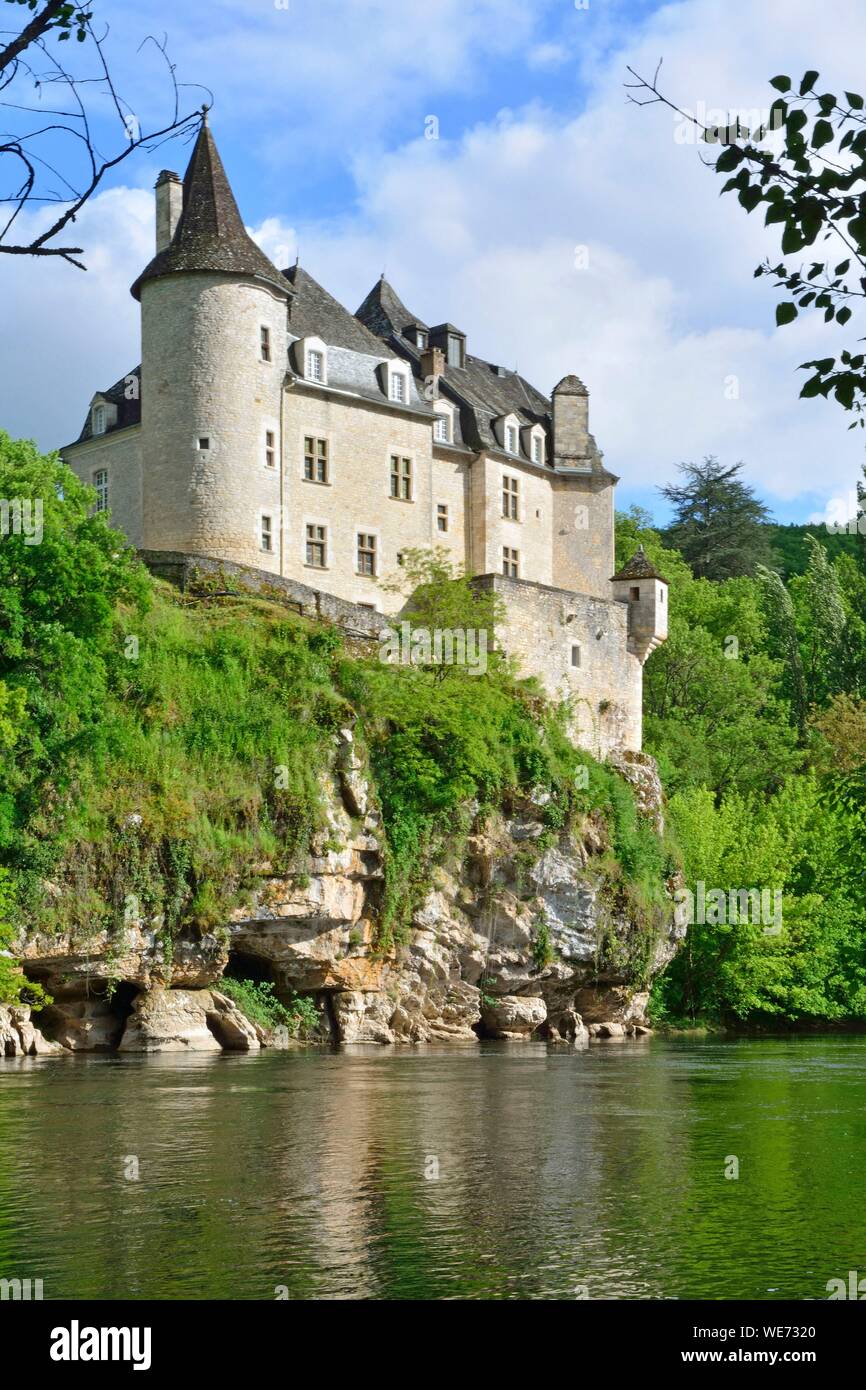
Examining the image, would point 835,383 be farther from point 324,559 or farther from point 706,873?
point 706,873

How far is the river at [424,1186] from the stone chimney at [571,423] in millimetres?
35028

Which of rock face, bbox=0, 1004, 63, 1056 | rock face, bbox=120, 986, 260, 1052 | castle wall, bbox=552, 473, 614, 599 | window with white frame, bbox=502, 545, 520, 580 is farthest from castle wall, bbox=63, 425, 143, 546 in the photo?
rock face, bbox=0, 1004, 63, 1056

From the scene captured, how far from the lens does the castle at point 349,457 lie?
47906mm

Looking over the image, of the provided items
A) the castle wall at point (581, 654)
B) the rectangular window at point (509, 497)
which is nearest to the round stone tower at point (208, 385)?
the castle wall at point (581, 654)

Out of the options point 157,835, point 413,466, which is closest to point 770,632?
point 413,466

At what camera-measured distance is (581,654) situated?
55.4 m

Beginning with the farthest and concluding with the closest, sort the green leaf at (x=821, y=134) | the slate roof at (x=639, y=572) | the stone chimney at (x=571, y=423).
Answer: the stone chimney at (x=571, y=423)
the slate roof at (x=639, y=572)
the green leaf at (x=821, y=134)

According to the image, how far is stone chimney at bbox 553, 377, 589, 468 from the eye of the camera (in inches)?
2398

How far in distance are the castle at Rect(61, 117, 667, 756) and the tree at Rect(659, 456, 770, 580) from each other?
22.4 m

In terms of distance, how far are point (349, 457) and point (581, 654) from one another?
10.4 metres

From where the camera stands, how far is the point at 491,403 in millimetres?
60469

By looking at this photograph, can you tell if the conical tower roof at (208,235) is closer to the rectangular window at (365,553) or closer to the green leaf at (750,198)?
the rectangular window at (365,553)

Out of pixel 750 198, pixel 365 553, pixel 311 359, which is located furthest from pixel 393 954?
pixel 750 198

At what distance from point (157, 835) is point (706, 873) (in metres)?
26.2
